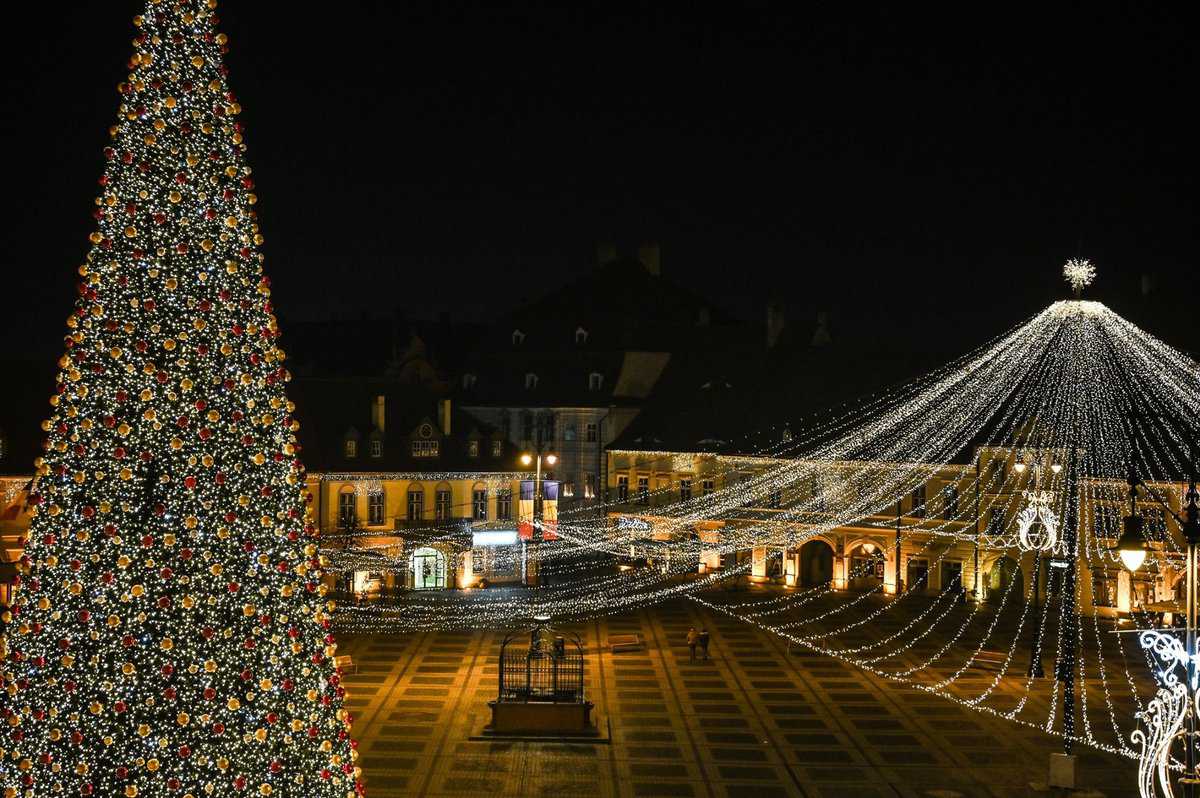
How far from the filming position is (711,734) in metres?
30.7

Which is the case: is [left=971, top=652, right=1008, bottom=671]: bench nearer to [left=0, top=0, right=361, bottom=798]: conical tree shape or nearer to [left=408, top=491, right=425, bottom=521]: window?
[left=408, top=491, right=425, bottom=521]: window

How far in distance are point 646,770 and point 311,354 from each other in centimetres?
7091

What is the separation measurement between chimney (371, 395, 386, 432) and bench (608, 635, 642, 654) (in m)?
20.3

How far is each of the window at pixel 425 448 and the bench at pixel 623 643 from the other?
19981 mm

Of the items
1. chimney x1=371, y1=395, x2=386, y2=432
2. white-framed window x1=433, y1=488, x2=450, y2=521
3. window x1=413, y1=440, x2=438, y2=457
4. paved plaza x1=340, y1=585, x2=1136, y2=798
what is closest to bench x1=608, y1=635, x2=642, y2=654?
A: paved plaza x1=340, y1=585, x2=1136, y2=798

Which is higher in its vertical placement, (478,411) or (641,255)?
(641,255)

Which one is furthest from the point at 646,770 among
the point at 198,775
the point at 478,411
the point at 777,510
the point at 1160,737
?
the point at 478,411

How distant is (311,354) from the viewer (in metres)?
93.6

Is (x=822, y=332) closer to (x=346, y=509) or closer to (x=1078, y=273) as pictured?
(x=346, y=509)

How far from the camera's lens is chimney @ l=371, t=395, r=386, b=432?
59.0 m

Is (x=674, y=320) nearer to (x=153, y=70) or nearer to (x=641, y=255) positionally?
(x=641, y=255)

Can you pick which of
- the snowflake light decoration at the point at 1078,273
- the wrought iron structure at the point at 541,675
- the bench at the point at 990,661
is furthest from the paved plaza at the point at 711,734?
the snowflake light decoration at the point at 1078,273

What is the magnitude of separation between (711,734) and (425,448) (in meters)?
32.2

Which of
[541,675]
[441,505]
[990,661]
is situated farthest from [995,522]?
[441,505]
